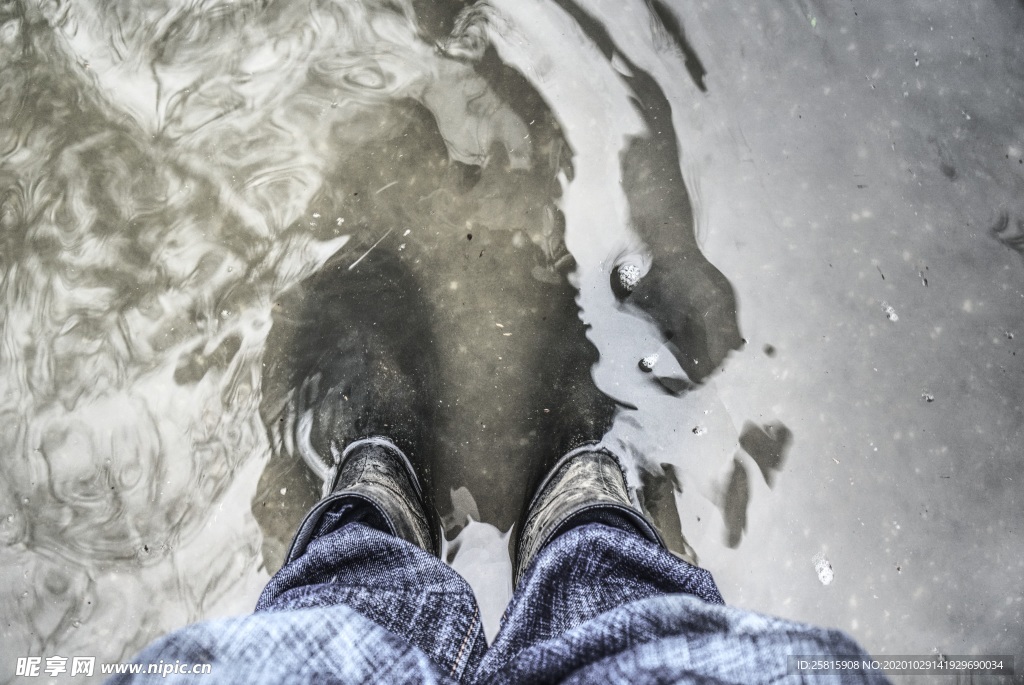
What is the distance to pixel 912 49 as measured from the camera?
1.52 m

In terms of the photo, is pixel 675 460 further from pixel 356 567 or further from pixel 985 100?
pixel 985 100

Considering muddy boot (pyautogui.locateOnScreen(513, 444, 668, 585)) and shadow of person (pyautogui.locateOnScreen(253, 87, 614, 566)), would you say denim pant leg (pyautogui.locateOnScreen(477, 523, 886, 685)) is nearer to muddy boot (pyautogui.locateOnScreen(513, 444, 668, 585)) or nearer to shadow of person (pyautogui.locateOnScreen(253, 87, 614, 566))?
muddy boot (pyautogui.locateOnScreen(513, 444, 668, 585))

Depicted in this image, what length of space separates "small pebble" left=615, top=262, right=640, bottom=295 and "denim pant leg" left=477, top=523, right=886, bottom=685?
633 mm

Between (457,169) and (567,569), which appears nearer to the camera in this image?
(567,569)

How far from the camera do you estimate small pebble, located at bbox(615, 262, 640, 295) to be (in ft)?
4.86

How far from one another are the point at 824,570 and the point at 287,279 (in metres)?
1.54

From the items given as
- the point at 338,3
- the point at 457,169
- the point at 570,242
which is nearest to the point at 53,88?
the point at 338,3

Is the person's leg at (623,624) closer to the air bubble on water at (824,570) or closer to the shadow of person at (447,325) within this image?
the shadow of person at (447,325)

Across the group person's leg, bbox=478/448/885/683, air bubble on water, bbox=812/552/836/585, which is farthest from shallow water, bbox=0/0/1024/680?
person's leg, bbox=478/448/885/683

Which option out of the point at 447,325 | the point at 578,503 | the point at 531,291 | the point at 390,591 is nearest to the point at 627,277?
the point at 531,291

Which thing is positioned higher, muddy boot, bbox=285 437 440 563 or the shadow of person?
the shadow of person

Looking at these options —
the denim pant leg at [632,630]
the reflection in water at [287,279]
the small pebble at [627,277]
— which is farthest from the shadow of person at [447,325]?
the denim pant leg at [632,630]

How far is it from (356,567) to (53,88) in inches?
58.5

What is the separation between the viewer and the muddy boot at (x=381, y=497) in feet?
4.10
